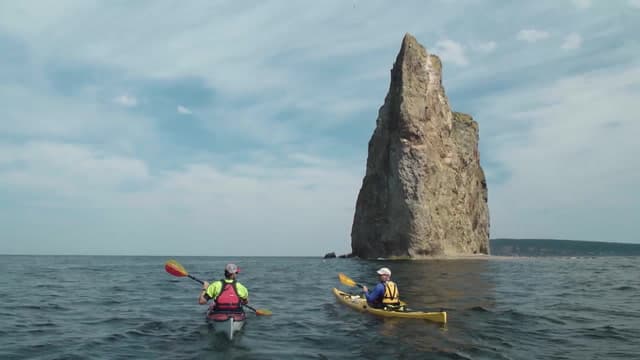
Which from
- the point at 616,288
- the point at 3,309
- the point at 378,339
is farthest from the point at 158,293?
the point at 616,288

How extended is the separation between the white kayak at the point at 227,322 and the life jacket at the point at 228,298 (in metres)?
0.17

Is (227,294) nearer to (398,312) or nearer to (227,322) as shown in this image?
(227,322)

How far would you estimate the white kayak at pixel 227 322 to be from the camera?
1351 centimetres

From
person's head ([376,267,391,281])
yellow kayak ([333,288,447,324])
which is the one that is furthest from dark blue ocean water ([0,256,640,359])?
person's head ([376,267,391,281])

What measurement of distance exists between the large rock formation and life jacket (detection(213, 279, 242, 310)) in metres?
60.7

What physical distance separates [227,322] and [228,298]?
77cm

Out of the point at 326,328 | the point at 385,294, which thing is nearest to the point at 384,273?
the point at 385,294

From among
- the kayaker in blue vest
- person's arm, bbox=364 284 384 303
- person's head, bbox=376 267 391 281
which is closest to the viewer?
person's head, bbox=376 267 391 281

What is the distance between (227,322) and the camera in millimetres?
13617

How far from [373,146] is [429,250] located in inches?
946

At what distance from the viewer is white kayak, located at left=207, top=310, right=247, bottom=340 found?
13.5 m

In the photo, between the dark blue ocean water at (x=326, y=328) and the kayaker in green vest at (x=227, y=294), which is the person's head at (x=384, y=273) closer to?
the dark blue ocean water at (x=326, y=328)

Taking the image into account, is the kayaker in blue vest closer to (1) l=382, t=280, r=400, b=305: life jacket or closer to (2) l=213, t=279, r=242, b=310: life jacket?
(1) l=382, t=280, r=400, b=305: life jacket

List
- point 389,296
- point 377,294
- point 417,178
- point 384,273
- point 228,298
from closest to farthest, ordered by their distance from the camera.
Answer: point 228,298 → point 384,273 → point 389,296 → point 377,294 → point 417,178
